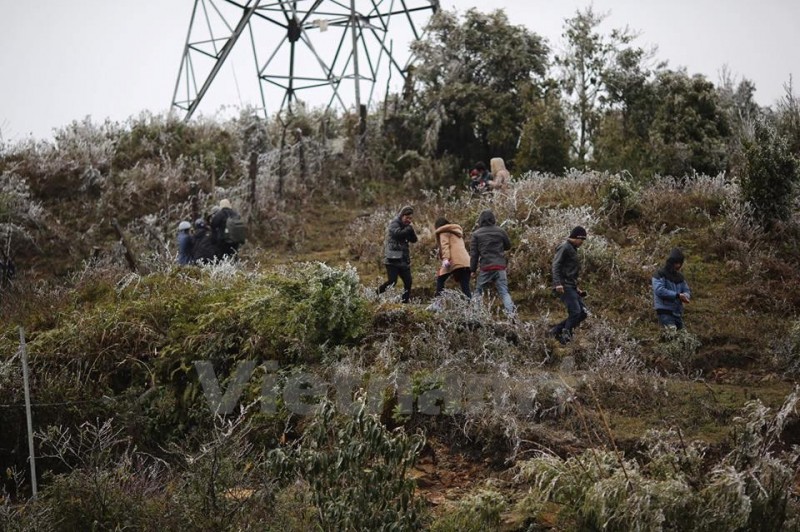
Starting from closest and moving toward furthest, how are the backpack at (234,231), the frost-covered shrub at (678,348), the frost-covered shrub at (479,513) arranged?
the frost-covered shrub at (479,513), the frost-covered shrub at (678,348), the backpack at (234,231)

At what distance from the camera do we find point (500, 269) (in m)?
12.8

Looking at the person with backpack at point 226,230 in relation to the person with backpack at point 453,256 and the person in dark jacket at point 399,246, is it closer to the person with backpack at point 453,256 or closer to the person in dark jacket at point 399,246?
the person in dark jacket at point 399,246

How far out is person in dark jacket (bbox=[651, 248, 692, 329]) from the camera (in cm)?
1205

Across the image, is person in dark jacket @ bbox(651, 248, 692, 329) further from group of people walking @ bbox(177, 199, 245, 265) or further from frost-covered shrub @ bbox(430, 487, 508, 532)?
group of people walking @ bbox(177, 199, 245, 265)

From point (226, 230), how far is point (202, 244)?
497 millimetres

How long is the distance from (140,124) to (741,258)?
47.5 ft

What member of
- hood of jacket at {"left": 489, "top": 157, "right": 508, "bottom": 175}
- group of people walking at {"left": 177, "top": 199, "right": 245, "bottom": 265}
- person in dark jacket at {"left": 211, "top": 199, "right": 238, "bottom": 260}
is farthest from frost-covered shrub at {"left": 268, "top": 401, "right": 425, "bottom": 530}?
hood of jacket at {"left": 489, "top": 157, "right": 508, "bottom": 175}

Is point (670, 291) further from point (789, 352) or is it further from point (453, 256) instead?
point (453, 256)

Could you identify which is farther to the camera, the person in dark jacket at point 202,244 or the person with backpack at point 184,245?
the person with backpack at point 184,245

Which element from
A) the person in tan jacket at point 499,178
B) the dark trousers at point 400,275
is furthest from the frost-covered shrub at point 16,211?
the person in tan jacket at point 499,178

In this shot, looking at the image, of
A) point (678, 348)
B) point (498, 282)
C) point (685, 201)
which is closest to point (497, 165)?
point (685, 201)

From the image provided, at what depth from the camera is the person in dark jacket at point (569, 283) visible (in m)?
12.0

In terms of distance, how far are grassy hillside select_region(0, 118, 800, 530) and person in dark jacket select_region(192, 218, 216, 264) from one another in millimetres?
766

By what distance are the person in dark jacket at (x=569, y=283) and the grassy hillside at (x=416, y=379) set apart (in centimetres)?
25
